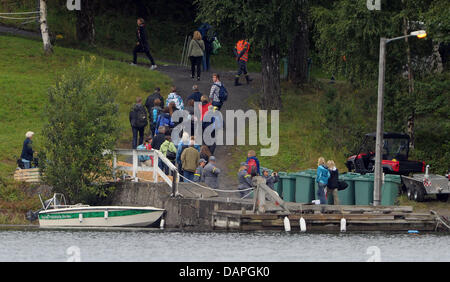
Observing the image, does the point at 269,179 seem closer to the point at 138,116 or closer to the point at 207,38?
the point at 138,116

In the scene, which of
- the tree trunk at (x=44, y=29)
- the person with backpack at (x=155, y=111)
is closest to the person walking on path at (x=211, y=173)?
the person with backpack at (x=155, y=111)

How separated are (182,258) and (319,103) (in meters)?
19.6

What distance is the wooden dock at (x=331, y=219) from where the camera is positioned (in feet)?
111

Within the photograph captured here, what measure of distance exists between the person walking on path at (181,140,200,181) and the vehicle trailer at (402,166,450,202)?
677 centimetres

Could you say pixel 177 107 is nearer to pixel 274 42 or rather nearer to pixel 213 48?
pixel 274 42

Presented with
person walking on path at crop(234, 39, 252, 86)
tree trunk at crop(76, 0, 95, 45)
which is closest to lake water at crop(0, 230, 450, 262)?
person walking on path at crop(234, 39, 252, 86)

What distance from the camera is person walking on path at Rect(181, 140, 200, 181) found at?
36406 mm

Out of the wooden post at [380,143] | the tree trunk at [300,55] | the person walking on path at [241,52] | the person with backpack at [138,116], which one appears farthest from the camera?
the tree trunk at [300,55]

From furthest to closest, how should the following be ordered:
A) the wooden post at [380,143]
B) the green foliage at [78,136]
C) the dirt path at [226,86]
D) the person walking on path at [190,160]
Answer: the dirt path at [226,86]
the green foliage at [78,136]
the person walking on path at [190,160]
the wooden post at [380,143]

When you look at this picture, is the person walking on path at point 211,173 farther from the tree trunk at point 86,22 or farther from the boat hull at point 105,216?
the tree trunk at point 86,22

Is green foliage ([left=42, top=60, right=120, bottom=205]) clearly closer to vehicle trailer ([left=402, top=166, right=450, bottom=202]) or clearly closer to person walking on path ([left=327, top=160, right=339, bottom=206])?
person walking on path ([left=327, top=160, right=339, bottom=206])

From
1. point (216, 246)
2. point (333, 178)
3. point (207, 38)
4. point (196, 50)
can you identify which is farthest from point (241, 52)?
point (216, 246)

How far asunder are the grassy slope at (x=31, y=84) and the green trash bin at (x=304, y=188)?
803 cm
